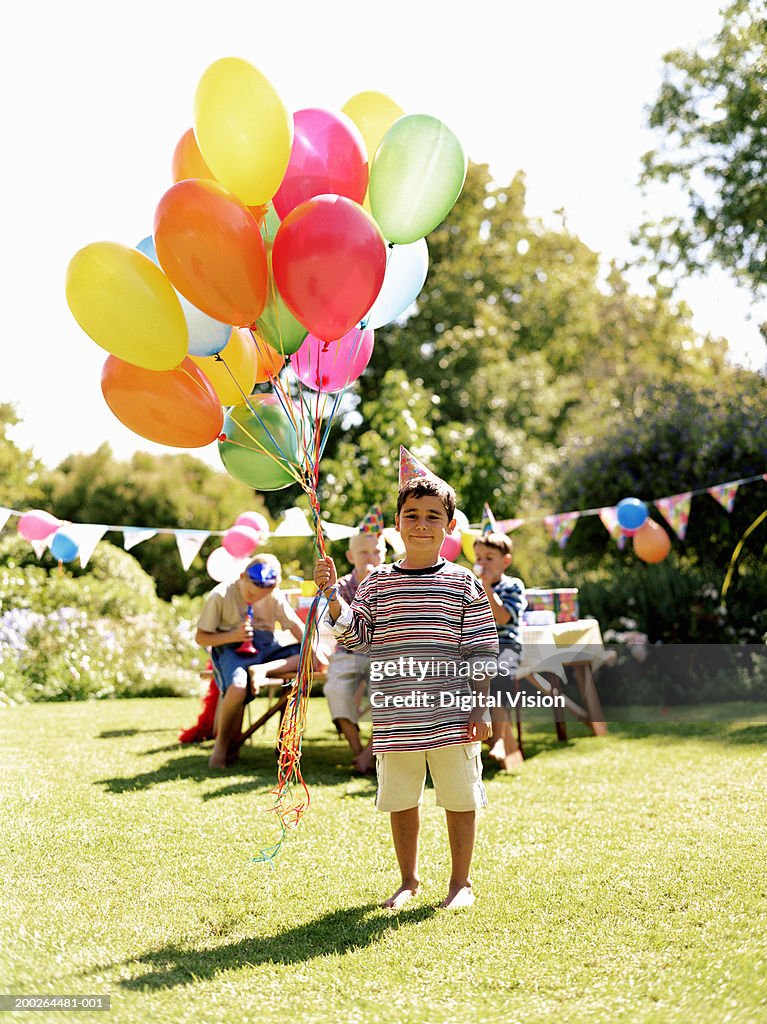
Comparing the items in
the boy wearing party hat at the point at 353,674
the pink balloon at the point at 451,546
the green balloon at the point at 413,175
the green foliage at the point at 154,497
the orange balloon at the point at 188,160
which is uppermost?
the green foliage at the point at 154,497

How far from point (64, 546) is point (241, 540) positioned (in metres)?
1.93

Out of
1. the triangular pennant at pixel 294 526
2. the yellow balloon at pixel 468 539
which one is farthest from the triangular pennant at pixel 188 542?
the yellow balloon at pixel 468 539

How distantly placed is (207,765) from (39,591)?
5.88 metres

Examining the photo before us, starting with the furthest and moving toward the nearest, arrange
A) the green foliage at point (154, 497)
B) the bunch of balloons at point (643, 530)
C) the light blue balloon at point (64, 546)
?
1. the green foliage at point (154, 497)
2. the bunch of balloons at point (643, 530)
3. the light blue balloon at point (64, 546)

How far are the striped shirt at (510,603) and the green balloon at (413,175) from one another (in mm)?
2710

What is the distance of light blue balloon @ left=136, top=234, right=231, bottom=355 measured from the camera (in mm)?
3717

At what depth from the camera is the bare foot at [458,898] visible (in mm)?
3413

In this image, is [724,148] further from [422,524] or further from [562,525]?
[422,524]

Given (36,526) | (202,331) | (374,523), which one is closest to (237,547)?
(374,523)

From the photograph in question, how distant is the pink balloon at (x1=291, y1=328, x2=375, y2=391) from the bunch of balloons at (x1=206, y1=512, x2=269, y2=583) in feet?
11.9

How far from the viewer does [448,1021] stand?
8.33ft

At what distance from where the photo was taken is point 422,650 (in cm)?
343

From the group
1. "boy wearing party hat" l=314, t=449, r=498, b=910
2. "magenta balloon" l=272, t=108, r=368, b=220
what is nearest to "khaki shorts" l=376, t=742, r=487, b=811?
"boy wearing party hat" l=314, t=449, r=498, b=910

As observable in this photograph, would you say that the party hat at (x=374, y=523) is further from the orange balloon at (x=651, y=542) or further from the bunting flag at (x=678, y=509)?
the bunting flag at (x=678, y=509)
